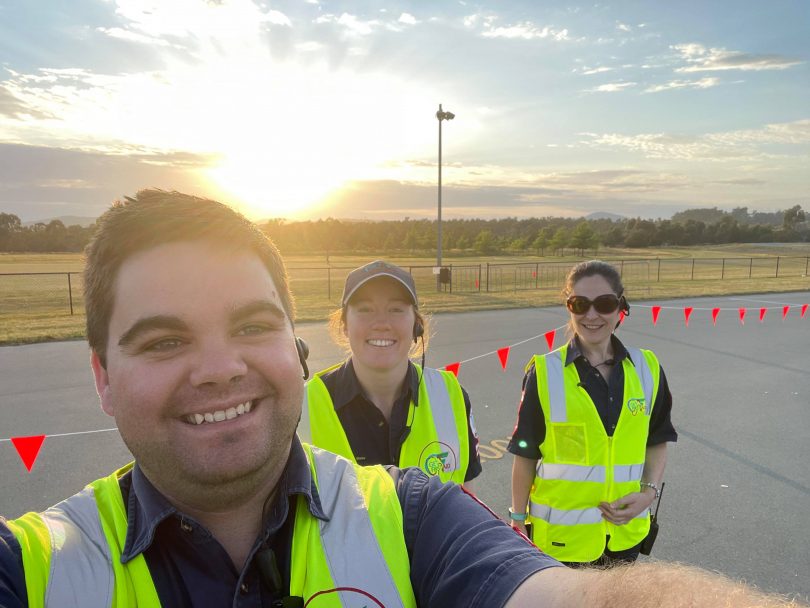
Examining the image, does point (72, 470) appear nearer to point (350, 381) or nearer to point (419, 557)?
point (350, 381)

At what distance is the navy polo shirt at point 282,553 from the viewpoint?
1216 mm

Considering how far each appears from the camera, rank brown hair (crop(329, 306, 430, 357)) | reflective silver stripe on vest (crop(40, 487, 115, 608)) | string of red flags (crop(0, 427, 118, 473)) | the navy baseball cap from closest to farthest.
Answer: reflective silver stripe on vest (crop(40, 487, 115, 608)), the navy baseball cap, brown hair (crop(329, 306, 430, 357)), string of red flags (crop(0, 427, 118, 473))

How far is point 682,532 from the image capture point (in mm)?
4324

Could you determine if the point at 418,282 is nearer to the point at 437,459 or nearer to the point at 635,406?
the point at 635,406

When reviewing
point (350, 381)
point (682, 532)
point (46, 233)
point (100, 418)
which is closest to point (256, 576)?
point (350, 381)

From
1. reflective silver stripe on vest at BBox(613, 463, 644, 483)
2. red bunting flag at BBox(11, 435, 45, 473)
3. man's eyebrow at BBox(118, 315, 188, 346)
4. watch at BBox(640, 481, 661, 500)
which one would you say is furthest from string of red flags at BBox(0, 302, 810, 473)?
man's eyebrow at BBox(118, 315, 188, 346)

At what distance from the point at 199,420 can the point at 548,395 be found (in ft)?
7.11

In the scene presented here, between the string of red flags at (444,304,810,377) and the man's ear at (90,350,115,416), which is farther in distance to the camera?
the string of red flags at (444,304,810,377)

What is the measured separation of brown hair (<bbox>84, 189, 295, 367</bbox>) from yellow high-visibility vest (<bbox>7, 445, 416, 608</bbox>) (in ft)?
1.33

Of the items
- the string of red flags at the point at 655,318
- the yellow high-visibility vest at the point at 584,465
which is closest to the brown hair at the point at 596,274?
the yellow high-visibility vest at the point at 584,465

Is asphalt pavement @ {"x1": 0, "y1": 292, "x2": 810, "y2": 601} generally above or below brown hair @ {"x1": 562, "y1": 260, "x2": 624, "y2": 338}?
below

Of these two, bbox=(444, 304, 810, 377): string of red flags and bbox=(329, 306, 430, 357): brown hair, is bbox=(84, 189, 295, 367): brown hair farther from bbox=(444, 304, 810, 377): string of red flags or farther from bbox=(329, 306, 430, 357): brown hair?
bbox=(444, 304, 810, 377): string of red flags

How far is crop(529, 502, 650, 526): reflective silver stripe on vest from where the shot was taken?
290 centimetres

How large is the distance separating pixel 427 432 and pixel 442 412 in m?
0.15
